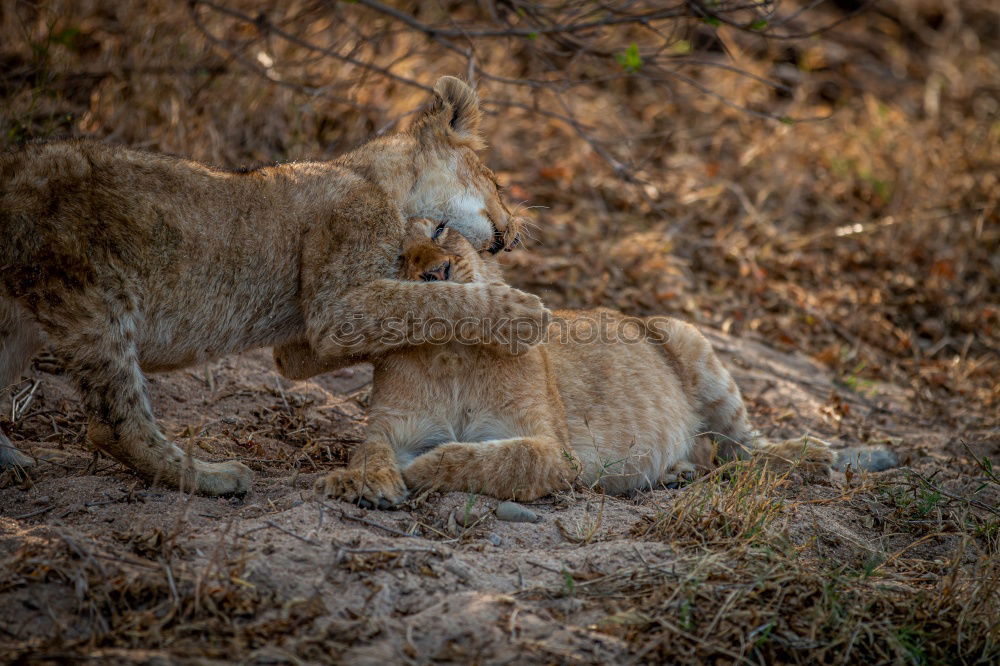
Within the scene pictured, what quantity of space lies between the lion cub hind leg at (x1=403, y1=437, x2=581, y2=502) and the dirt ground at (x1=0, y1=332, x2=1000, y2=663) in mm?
73

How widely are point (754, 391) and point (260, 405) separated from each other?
2853 mm

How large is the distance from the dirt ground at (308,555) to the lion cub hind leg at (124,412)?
80 mm

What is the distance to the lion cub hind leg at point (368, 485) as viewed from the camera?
345cm

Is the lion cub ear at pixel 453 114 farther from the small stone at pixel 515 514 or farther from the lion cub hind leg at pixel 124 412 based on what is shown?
the small stone at pixel 515 514

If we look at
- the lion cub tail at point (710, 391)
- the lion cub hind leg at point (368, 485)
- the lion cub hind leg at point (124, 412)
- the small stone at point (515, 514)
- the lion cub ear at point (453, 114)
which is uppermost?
the lion cub ear at point (453, 114)

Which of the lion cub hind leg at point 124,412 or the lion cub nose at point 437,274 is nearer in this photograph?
the lion cub hind leg at point 124,412

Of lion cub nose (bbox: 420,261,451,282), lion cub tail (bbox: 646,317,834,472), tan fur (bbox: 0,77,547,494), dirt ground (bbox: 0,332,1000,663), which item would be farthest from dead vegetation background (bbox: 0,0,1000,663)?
lion cub nose (bbox: 420,261,451,282)

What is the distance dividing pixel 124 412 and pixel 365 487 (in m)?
0.92

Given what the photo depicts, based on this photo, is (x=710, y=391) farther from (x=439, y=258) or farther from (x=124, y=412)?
(x=124, y=412)

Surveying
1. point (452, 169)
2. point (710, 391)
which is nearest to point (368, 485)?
point (452, 169)

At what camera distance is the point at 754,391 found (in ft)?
18.6

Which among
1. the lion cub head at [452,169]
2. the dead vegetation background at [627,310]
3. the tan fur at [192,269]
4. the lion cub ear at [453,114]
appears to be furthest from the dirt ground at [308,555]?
the lion cub ear at [453,114]

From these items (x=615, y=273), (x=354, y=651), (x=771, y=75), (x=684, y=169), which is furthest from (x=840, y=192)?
(x=354, y=651)

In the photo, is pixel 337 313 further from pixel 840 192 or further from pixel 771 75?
pixel 771 75
